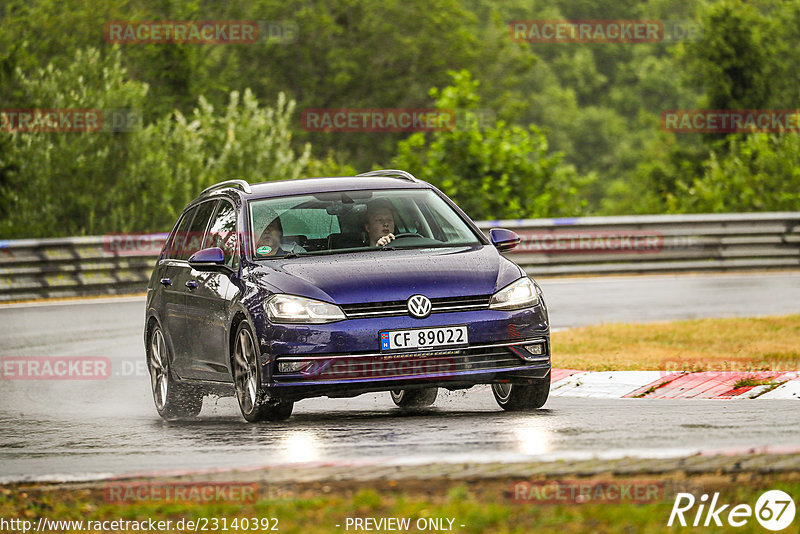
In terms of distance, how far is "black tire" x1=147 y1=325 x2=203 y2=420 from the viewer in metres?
11.0

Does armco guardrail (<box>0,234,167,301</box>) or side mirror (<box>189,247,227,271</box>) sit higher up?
side mirror (<box>189,247,227,271</box>)

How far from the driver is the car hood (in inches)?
11.0

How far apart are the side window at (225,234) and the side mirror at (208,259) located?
4.2 inches

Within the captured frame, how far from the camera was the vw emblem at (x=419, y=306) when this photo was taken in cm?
905

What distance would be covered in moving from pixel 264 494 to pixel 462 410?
4.13 m

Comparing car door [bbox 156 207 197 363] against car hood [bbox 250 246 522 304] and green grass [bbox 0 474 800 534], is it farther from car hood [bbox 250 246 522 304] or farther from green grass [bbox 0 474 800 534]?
green grass [bbox 0 474 800 534]

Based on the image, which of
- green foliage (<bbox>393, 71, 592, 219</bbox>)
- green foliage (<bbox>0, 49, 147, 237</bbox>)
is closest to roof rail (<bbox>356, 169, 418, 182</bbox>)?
green foliage (<bbox>393, 71, 592, 219</bbox>)

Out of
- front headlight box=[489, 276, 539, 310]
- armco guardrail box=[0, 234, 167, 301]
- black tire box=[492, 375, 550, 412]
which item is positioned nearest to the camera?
front headlight box=[489, 276, 539, 310]

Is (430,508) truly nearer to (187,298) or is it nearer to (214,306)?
(214,306)

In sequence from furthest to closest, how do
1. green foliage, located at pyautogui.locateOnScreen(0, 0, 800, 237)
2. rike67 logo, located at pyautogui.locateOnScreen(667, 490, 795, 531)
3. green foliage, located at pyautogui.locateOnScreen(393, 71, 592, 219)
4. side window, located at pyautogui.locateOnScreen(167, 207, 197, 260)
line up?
green foliage, located at pyautogui.locateOnScreen(0, 0, 800, 237) → green foliage, located at pyautogui.locateOnScreen(393, 71, 592, 219) → side window, located at pyautogui.locateOnScreen(167, 207, 197, 260) → rike67 logo, located at pyautogui.locateOnScreen(667, 490, 795, 531)

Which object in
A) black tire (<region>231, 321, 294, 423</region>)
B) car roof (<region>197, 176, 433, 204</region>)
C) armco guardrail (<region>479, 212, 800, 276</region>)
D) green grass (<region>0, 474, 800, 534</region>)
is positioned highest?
car roof (<region>197, 176, 433, 204</region>)

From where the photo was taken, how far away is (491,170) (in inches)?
1099

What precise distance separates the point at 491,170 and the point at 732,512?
73.4 feet

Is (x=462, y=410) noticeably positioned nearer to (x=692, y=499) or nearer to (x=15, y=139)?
(x=692, y=499)
